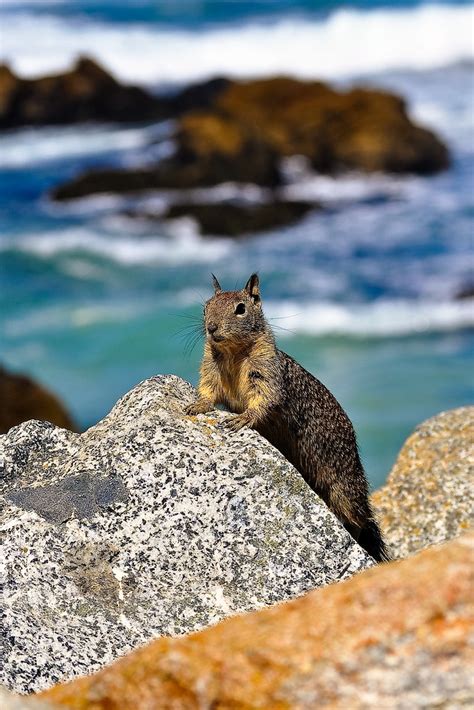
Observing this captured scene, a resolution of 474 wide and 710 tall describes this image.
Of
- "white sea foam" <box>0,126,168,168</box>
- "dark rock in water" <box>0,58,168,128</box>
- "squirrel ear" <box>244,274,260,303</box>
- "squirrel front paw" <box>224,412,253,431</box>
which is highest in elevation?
"dark rock in water" <box>0,58,168,128</box>

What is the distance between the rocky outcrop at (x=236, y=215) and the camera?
33969mm

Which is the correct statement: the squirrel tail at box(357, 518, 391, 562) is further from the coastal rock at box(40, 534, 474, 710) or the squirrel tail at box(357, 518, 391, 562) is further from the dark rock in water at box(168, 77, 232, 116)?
the dark rock in water at box(168, 77, 232, 116)

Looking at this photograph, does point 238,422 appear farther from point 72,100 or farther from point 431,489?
point 72,100

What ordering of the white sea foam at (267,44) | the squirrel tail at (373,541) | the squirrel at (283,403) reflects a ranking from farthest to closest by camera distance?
the white sea foam at (267,44) < the squirrel tail at (373,541) < the squirrel at (283,403)

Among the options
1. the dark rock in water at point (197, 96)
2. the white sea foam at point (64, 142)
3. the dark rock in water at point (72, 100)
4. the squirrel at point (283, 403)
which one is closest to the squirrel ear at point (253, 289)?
the squirrel at point (283, 403)

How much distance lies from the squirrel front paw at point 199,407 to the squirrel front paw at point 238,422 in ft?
0.67

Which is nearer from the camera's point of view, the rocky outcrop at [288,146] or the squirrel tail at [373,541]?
the squirrel tail at [373,541]

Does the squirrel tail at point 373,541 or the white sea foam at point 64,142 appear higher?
the white sea foam at point 64,142

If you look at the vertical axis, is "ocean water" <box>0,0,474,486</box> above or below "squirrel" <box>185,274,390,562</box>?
above

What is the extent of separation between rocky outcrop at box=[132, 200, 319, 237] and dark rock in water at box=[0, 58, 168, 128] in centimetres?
1231

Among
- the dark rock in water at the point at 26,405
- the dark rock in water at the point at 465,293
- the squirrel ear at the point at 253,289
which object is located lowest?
the squirrel ear at the point at 253,289

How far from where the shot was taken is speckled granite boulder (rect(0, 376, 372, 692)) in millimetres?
5398

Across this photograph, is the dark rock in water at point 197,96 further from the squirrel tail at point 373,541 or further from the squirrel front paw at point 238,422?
the squirrel front paw at point 238,422

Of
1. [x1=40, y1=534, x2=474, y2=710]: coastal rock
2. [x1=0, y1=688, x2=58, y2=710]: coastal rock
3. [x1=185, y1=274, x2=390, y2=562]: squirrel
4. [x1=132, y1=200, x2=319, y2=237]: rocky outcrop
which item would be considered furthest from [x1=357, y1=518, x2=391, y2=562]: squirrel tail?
[x1=132, y1=200, x2=319, y2=237]: rocky outcrop
